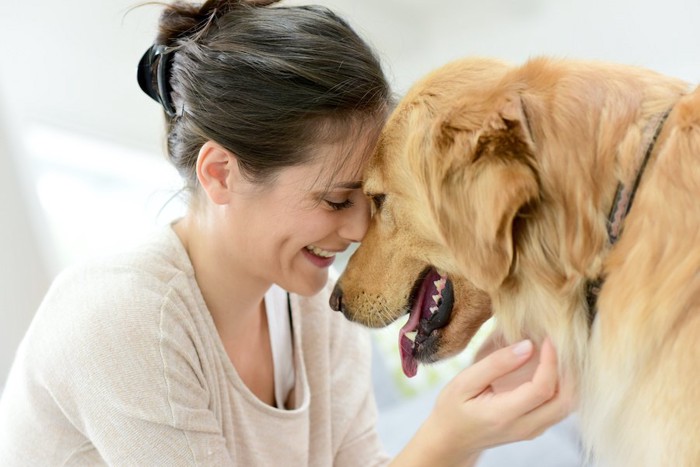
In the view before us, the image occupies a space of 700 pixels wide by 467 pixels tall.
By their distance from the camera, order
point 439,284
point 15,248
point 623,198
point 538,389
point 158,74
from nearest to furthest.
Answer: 1. point 623,198
2. point 538,389
3. point 439,284
4. point 158,74
5. point 15,248

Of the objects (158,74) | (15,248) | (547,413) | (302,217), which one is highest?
(158,74)

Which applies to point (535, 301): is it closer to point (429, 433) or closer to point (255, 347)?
point (429, 433)

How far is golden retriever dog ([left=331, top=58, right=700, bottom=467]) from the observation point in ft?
2.85

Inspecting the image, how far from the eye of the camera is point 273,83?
1.19 m

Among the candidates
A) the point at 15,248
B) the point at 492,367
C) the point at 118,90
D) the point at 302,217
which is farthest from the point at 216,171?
the point at 118,90

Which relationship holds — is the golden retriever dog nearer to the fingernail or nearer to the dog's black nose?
the fingernail

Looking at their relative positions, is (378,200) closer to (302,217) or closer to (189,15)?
(302,217)

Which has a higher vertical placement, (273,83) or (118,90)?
(273,83)

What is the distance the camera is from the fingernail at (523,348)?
→ 1080 mm

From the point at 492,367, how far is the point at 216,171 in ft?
1.79

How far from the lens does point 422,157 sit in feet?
3.39

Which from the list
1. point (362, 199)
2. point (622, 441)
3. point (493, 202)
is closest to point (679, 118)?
point (493, 202)

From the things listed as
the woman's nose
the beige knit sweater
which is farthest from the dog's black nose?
the beige knit sweater

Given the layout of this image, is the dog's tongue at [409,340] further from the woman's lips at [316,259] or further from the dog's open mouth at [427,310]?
the woman's lips at [316,259]
